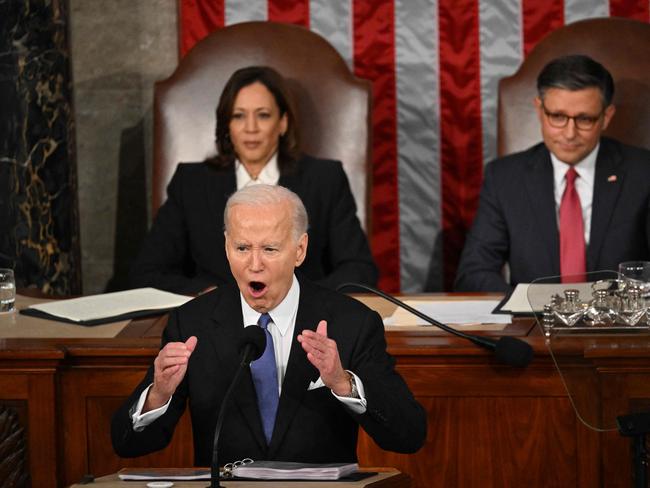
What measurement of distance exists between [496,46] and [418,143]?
1.67 feet

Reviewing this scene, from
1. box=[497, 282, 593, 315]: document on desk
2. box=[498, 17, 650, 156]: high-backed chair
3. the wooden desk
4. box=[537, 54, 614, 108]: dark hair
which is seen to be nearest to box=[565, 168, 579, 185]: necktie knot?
box=[537, 54, 614, 108]: dark hair

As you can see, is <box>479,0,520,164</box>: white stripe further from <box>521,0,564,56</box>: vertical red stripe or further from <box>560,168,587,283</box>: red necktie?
<box>560,168,587,283</box>: red necktie

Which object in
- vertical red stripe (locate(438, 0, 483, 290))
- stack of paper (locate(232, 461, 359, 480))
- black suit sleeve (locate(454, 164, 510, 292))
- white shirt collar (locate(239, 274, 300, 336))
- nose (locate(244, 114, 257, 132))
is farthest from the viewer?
vertical red stripe (locate(438, 0, 483, 290))

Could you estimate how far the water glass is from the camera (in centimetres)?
371

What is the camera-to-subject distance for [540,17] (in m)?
5.26

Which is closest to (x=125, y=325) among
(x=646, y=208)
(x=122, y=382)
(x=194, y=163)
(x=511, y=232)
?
(x=122, y=382)

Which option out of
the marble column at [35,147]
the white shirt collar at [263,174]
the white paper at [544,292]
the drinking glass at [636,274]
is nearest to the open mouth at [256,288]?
the white paper at [544,292]

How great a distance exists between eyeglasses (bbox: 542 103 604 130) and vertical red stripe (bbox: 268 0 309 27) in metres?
1.31

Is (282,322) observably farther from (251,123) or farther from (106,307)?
(251,123)

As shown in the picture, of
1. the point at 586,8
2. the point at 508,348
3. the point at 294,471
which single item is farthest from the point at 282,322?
the point at 586,8

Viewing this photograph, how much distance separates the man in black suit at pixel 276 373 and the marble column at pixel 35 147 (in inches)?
86.3

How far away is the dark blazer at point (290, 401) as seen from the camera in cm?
261

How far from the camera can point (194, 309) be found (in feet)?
9.12

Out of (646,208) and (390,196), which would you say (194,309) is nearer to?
(646,208)
